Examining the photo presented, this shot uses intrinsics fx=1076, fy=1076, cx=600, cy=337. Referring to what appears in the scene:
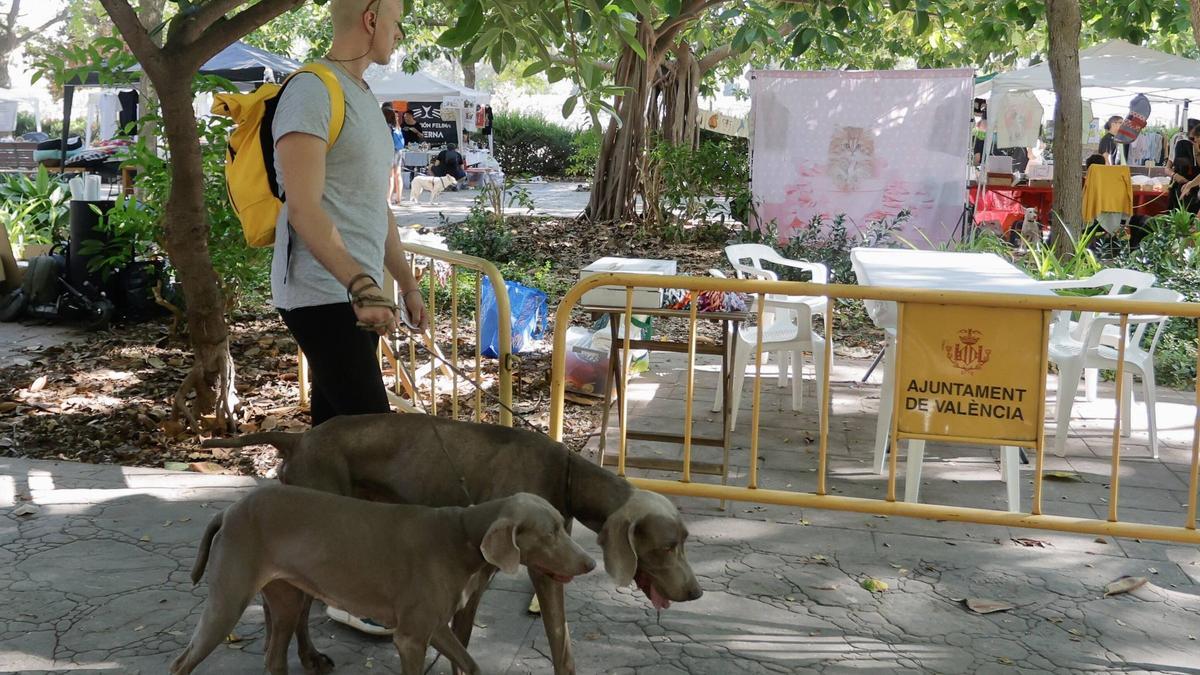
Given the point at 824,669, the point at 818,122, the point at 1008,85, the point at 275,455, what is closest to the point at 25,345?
the point at 275,455

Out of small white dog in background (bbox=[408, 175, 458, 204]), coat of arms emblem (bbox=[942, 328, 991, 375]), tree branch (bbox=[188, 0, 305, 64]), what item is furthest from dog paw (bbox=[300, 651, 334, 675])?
small white dog in background (bbox=[408, 175, 458, 204])

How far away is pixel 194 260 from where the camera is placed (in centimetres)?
567

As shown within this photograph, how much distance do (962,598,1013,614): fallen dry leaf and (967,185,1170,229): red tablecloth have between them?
11798mm

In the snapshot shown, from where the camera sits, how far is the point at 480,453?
3.12m

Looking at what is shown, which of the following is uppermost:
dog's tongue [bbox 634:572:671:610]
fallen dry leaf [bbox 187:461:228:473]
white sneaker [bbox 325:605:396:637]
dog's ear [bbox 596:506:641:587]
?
dog's ear [bbox 596:506:641:587]

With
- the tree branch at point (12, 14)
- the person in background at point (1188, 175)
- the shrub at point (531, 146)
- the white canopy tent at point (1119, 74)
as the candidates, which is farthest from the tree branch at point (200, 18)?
the tree branch at point (12, 14)

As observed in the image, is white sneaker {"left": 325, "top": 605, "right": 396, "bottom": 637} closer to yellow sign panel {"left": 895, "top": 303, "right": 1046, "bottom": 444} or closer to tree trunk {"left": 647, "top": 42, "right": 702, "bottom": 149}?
yellow sign panel {"left": 895, "top": 303, "right": 1046, "bottom": 444}

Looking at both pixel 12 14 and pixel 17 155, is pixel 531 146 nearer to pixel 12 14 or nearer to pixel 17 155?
pixel 17 155

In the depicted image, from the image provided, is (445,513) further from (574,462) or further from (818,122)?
(818,122)

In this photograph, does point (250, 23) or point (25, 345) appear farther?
point (25, 345)

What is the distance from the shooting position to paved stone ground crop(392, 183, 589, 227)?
60.6 feet

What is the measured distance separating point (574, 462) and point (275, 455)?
3.10m

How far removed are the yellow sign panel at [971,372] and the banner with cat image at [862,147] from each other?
27.8 feet

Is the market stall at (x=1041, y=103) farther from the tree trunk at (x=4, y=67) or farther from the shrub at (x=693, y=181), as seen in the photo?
the tree trunk at (x=4, y=67)
